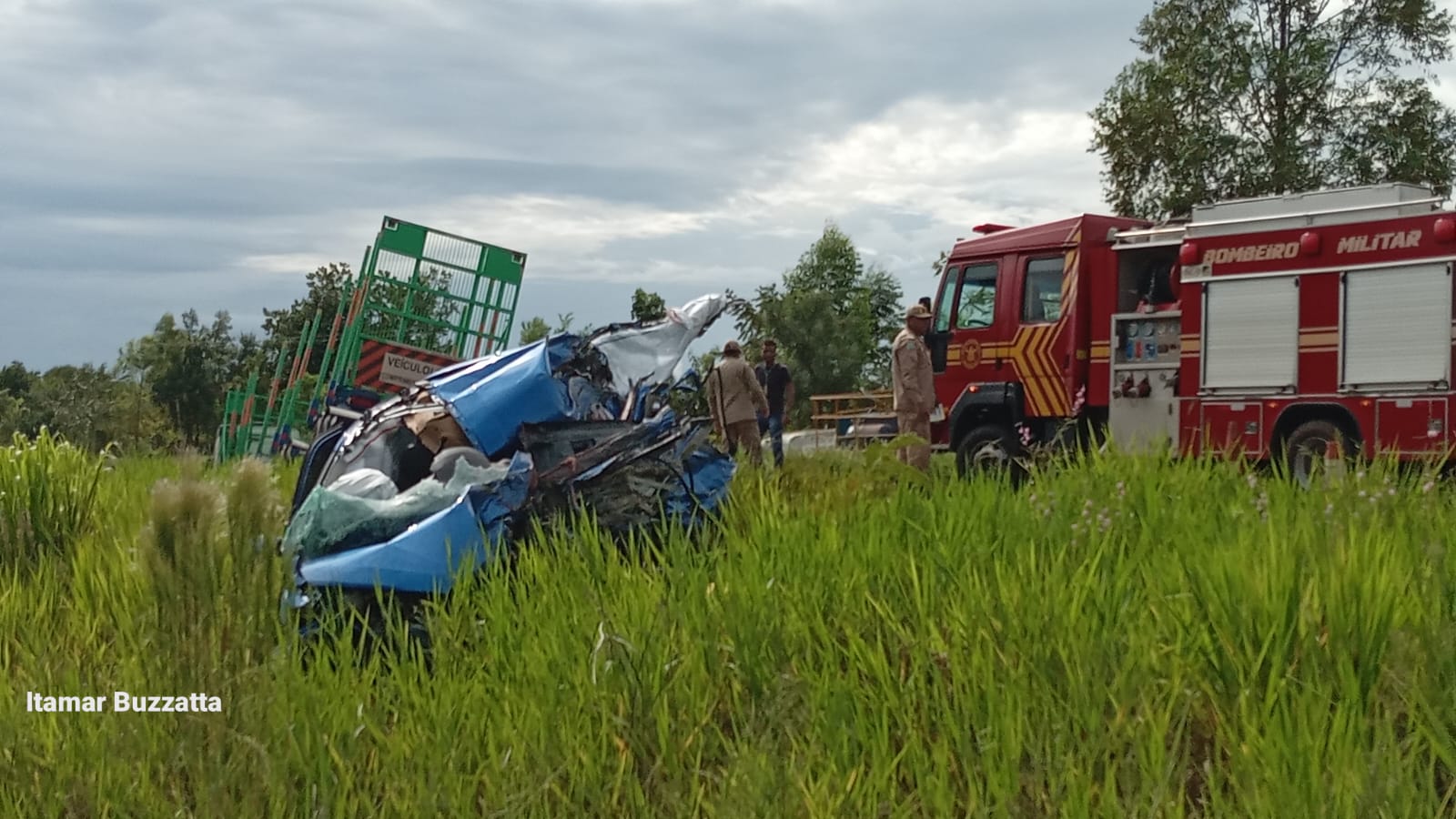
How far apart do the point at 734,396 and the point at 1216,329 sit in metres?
4.78

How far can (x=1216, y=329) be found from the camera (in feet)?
43.2

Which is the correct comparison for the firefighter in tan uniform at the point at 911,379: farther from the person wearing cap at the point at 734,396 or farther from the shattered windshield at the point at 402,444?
the shattered windshield at the point at 402,444

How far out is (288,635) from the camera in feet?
15.8

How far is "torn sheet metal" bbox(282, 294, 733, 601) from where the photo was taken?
210 inches

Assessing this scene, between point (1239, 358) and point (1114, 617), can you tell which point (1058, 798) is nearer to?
point (1114, 617)

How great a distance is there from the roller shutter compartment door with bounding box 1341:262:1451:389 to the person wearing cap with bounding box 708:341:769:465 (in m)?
5.53

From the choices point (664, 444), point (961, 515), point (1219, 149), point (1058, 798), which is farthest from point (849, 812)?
point (1219, 149)

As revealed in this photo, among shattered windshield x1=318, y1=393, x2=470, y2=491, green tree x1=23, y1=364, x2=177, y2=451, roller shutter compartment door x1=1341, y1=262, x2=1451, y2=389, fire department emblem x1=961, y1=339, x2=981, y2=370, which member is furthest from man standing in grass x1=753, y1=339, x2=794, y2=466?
green tree x1=23, y1=364, x2=177, y2=451

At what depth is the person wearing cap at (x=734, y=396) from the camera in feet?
44.1

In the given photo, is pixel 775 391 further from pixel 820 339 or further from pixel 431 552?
pixel 820 339

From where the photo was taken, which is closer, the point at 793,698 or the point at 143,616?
the point at 793,698

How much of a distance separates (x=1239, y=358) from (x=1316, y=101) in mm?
21815

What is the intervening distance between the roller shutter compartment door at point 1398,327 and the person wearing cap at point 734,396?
18.1 ft

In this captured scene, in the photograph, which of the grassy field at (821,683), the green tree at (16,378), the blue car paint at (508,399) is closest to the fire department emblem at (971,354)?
the blue car paint at (508,399)
